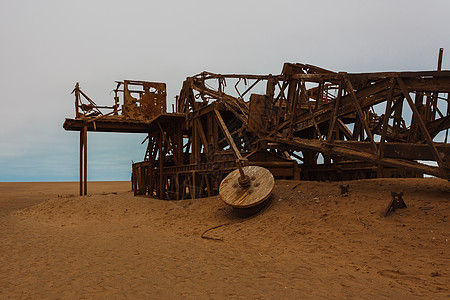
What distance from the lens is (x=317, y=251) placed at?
22.2 feet

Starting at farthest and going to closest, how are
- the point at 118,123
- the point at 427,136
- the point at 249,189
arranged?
the point at 118,123 → the point at 249,189 → the point at 427,136

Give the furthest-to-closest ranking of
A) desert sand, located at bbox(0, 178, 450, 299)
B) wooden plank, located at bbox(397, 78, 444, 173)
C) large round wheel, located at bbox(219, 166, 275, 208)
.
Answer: large round wheel, located at bbox(219, 166, 275, 208), wooden plank, located at bbox(397, 78, 444, 173), desert sand, located at bbox(0, 178, 450, 299)

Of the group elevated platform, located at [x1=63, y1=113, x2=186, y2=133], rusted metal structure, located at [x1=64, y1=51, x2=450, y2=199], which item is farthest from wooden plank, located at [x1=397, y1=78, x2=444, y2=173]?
elevated platform, located at [x1=63, y1=113, x2=186, y2=133]

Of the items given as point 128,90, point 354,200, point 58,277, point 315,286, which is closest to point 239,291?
point 315,286

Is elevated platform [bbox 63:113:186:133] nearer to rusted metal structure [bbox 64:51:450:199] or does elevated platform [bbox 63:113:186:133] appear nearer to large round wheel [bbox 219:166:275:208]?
rusted metal structure [bbox 64:51:450:199]

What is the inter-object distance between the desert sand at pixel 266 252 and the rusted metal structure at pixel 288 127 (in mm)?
1159

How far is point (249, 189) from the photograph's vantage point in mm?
10414

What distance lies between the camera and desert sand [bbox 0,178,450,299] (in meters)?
5.01

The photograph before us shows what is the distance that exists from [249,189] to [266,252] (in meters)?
3.48

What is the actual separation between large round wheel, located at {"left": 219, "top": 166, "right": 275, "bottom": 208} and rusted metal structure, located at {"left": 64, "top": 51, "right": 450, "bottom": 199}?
2.38ft

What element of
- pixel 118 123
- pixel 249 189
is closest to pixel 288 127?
pixel 249 189

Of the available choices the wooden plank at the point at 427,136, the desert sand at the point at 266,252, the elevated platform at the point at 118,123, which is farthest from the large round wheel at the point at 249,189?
the elevated platform at the point at 118,123

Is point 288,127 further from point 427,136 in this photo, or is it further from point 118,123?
point 118,123

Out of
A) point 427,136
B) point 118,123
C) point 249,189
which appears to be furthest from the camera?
point 118,123
